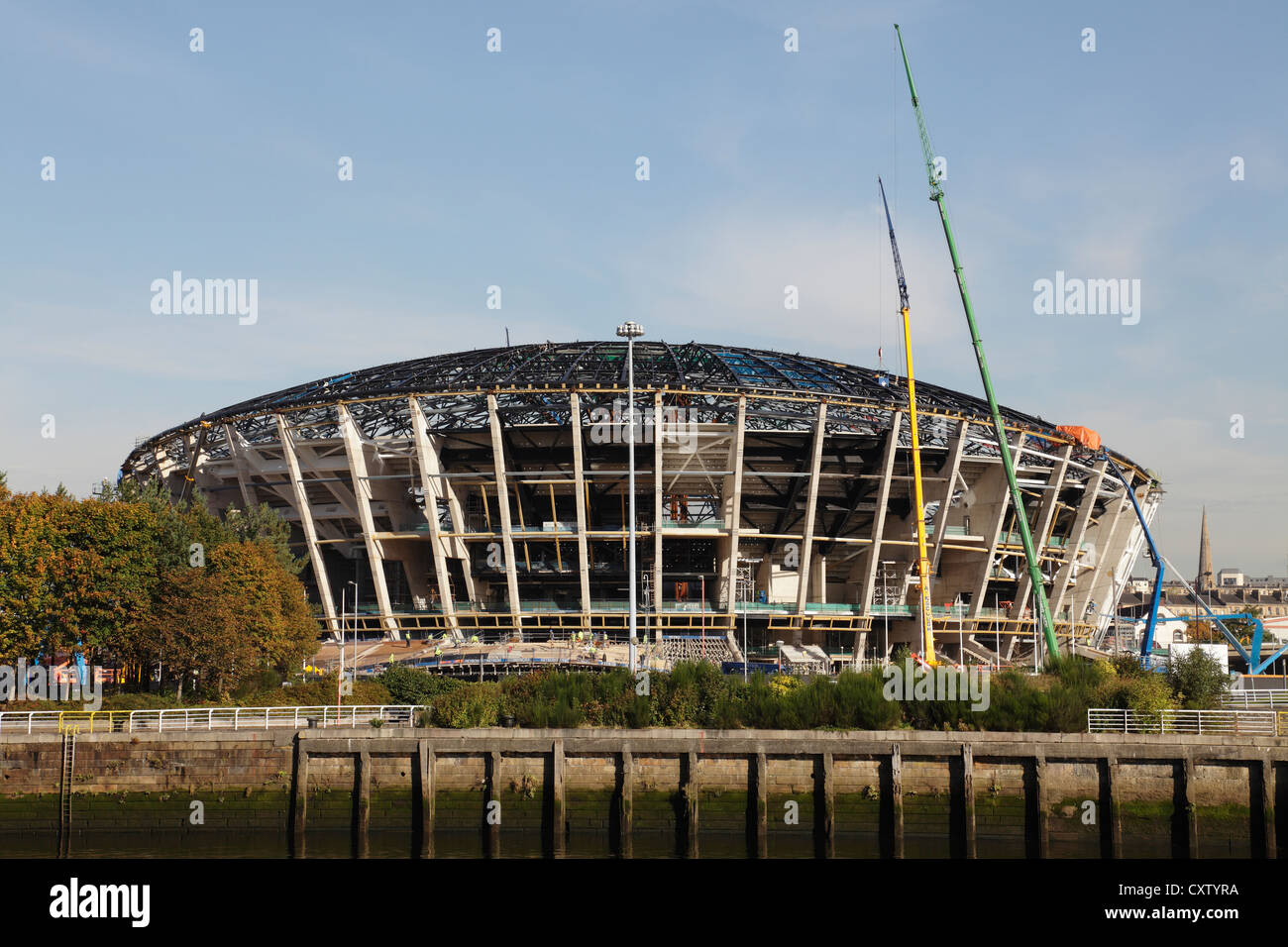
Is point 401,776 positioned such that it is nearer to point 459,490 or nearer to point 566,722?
point 566,722

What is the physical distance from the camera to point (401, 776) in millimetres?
42750

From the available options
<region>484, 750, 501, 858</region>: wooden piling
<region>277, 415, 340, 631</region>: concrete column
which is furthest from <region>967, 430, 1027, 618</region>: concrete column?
<region>484, 750, 501, 858</region>: wooden piling

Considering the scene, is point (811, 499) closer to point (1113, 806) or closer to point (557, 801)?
point (1113, 806)

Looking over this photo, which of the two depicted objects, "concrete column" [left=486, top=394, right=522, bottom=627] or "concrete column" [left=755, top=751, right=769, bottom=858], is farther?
"concrete column" [left=486, top=394, right=522, bottom=627]

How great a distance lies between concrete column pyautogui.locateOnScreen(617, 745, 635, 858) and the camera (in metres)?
40.8

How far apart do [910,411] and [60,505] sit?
50488mm

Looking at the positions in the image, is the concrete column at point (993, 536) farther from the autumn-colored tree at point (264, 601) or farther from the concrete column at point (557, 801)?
the concrete column at point (557, 801)

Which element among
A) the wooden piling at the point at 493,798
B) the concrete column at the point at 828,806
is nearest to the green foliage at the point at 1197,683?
the concrete column at the point at 828,806

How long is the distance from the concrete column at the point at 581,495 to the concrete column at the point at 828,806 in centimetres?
4182

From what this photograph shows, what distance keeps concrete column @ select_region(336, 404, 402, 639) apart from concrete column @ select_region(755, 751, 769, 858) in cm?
4887

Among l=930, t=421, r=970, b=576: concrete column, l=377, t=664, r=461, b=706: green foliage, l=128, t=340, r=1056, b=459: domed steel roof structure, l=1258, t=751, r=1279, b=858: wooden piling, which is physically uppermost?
l=128, t=340, r=1056, b=459: domed steel roof structure

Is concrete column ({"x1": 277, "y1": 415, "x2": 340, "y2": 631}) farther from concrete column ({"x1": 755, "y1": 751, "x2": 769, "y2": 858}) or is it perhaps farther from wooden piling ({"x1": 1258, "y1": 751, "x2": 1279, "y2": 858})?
wooden piling ({"x1": 1258, "y1": 751, "x2": 1279, "y2": 858})

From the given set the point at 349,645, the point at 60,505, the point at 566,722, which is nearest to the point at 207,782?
the point at 566,722

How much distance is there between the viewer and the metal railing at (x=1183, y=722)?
4369 centimetres
